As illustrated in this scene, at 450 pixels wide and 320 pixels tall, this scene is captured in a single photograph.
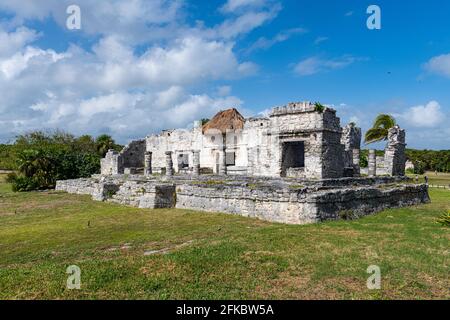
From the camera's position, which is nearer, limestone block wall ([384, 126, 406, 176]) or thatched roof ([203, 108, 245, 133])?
limestone block wall ([384, 126, 406, 176])

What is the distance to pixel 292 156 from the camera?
A: 59.5 feet

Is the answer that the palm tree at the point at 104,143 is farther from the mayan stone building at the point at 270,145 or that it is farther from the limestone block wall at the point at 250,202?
the limestone block wall at the point at 250,202

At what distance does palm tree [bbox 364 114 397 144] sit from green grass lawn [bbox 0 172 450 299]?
24.2m

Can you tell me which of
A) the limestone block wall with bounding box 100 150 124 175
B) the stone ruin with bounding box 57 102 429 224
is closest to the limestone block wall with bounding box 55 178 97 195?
the stone ruin with bounding box 57 102 429 224

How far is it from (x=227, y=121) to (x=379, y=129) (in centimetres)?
1336

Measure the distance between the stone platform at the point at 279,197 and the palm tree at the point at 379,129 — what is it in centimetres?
1802

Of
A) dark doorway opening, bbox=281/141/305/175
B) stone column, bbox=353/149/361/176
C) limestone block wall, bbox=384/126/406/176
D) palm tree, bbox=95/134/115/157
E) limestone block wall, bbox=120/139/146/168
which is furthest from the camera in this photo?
palm tree, bbox=95/134/115/157

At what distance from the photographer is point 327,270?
5883mm

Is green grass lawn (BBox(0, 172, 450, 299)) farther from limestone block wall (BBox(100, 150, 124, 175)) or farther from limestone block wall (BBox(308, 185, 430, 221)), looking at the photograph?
limestone block wall (BBox(100, 150, 124, 175))

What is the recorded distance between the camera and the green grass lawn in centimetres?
516

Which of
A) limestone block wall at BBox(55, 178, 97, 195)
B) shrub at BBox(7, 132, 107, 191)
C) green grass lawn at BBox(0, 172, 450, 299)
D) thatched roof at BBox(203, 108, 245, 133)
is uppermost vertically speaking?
thatched roof at BBox(203, 108, 245, 133)

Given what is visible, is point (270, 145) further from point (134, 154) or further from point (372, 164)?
point (134, 154)

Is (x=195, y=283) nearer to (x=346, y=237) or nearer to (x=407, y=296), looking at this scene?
(x=407, y=296)
